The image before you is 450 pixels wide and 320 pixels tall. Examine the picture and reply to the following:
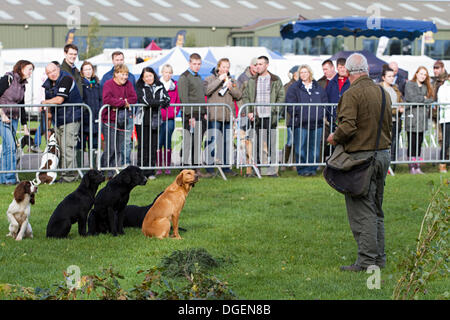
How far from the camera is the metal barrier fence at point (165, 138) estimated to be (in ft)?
41.9

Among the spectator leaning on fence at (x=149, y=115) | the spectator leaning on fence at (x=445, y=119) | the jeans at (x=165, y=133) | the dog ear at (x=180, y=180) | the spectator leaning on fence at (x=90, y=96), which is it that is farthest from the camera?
the spectator leaning on fence at (x=445, y=119)

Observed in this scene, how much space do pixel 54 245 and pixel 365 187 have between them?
3.50 m

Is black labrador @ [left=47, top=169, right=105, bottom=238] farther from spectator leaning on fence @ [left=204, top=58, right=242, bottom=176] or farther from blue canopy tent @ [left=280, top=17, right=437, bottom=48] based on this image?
blue canopy tent @ [left=280, top=17, right=437, bottom=48]

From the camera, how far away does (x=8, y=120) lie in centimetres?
1216

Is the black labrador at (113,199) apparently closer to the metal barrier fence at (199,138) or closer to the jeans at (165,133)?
the metal barrier fence at (199,138)

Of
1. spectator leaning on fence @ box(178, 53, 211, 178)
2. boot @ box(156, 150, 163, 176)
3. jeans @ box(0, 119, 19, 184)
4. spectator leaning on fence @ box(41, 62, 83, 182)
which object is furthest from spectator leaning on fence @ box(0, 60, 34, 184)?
spectator leaning on fence @ box(178, 53, 211, 178)

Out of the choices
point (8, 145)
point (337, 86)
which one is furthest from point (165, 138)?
point (337, 86)

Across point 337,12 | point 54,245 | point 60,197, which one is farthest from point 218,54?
point 337,12

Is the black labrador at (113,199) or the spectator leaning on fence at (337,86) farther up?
the spectator leaning on fence at (337,86)

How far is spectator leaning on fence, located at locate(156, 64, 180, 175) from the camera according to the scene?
13297 mm

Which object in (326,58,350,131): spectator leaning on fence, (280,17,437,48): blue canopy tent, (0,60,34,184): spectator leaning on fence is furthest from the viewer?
(280,17,437,48): blue canopy tent

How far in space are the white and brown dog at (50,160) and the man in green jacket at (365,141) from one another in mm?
6561

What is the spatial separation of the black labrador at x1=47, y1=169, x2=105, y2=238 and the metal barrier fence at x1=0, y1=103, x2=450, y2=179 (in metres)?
3.88

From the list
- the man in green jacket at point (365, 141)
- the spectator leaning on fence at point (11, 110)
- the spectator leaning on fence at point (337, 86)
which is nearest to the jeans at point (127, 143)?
the spectator leaning on fence at point (11, 110)
